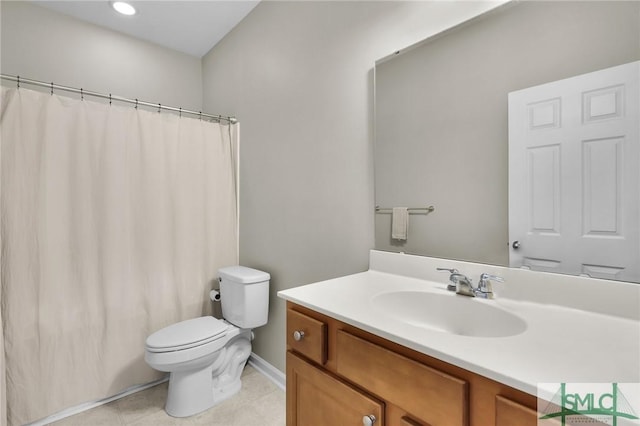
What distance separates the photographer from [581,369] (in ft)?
1.96

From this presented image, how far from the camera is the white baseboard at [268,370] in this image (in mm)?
2008

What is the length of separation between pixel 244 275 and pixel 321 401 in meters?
1.14

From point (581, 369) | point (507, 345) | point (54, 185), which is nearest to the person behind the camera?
point (581, 369)

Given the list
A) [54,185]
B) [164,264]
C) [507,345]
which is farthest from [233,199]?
[507,345]

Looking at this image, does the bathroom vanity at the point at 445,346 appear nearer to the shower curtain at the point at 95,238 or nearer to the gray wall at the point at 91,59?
the shower curtain at the point at 95,238

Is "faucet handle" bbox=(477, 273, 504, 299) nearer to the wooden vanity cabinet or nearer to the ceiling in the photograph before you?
the wooden vanity cabinet

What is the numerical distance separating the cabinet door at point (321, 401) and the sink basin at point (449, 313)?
258mm

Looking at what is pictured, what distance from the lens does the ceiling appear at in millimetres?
2123

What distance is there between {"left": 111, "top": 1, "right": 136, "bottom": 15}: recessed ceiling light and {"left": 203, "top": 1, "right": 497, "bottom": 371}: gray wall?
0.66 m

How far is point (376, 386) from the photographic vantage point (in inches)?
32.5

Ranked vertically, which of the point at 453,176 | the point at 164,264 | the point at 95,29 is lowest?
the point at 164,264

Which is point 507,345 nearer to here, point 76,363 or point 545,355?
point 545,355

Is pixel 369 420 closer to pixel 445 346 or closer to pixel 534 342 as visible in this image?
pixel 445 346

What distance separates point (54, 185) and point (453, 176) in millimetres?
2097
